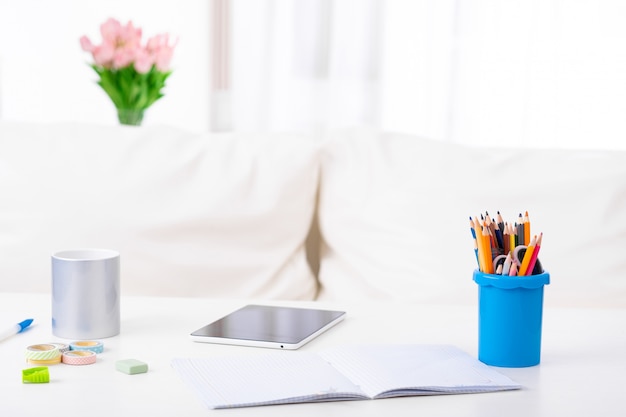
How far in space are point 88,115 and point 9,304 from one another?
187cm

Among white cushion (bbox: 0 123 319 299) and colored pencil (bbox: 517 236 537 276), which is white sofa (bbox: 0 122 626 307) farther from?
colored pencil (bbox: 517 236 537 276)

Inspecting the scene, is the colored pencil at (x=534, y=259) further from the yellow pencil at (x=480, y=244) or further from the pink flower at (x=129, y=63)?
the pink flower at (x=129, y=63)

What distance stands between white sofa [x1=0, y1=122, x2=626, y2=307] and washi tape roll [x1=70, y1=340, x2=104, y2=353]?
544mm

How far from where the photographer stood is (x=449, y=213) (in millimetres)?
1412

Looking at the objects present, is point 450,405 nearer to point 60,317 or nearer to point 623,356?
point 623,356

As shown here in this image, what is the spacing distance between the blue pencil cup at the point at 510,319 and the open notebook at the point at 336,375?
0.03 meters

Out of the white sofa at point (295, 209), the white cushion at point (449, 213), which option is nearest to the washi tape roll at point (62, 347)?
the white sofa at point (295, 209)

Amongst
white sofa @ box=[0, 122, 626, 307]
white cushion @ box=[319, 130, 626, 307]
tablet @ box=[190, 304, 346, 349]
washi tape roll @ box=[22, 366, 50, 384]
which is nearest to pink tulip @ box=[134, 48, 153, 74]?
white sofa @ box=[0, 122, 626, 307]

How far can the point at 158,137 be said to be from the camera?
5.09 ft

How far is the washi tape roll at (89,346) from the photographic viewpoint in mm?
865

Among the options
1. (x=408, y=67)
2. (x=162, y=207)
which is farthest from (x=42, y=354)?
(x=408, y=67)

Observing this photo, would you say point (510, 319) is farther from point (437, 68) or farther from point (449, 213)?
point (437, 68)

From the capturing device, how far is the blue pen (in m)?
0.93

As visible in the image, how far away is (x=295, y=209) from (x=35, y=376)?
2.62 ft
